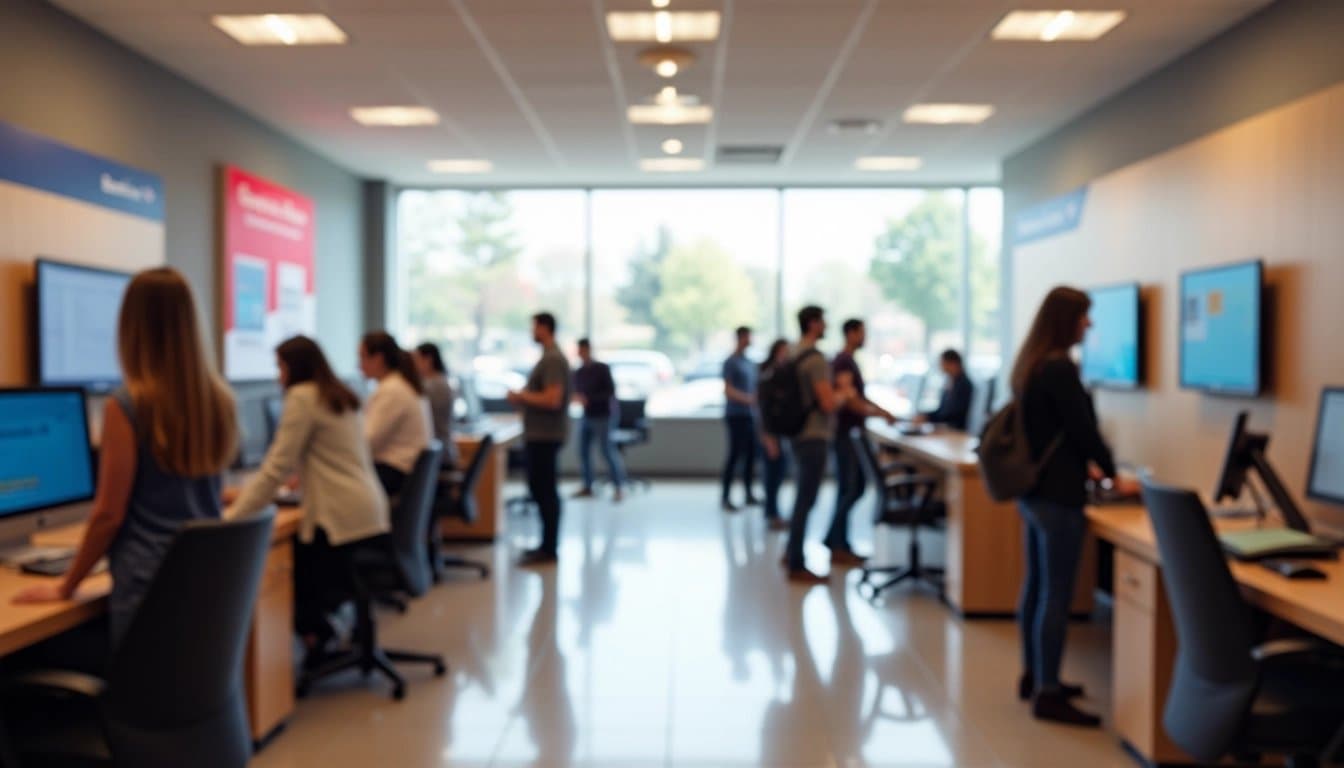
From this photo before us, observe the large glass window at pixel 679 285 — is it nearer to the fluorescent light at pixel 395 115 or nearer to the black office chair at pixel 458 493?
the fluorescent light at pixel 395 115

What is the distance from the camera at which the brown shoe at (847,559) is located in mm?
6801

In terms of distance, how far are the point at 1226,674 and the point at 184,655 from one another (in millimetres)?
2676

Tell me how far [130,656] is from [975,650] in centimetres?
382

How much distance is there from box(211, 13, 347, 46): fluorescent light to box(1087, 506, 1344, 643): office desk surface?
4.52m

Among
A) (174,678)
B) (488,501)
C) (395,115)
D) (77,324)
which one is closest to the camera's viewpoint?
(174,678)

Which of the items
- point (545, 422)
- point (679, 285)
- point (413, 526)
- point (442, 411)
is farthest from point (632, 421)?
point (413, 526)

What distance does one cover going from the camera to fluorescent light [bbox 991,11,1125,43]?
5211 millimetres

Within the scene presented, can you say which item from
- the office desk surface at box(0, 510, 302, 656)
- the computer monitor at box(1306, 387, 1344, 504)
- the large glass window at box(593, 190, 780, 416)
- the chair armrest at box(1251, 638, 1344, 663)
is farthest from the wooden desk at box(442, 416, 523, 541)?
the chair armrest at box(1251, 638, 1344, 663)

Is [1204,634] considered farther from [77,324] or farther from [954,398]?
[954,398]

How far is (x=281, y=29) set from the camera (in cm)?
A: 549

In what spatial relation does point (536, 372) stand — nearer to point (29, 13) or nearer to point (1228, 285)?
point (29, 13)

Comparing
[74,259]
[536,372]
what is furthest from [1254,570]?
[74,259]

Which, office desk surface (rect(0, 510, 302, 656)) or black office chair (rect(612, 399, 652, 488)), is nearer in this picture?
office desk surface (rect(0, 510, 302, 656))

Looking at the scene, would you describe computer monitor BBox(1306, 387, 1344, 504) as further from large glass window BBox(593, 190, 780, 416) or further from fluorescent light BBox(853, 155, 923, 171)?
large glass window BBox(593, 190, 780, 416)
